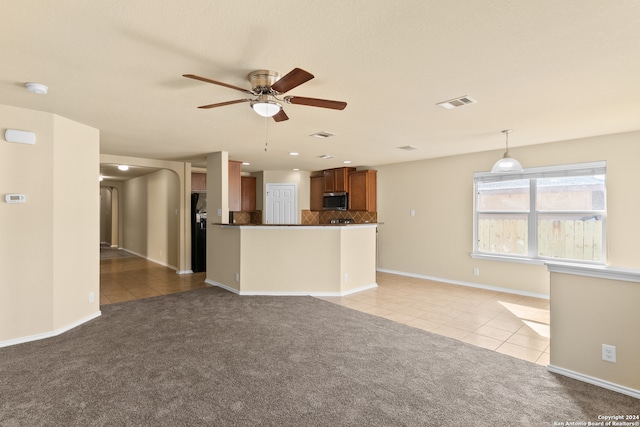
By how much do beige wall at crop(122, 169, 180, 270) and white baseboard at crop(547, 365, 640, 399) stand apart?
6672 mm

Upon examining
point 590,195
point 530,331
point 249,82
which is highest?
point 249,82

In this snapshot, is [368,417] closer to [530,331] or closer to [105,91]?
[530,331]

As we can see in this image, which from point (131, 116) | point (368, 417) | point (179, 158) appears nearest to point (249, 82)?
point (131, 116)

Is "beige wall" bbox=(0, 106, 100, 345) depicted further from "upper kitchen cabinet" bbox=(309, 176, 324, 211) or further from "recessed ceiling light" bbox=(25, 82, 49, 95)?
"upper kitchen cabinet" bbox=(309, 176, 324, 211)

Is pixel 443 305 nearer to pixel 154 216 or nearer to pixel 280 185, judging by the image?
pixel 280 185

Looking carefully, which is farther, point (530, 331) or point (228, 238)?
point (228, 238)

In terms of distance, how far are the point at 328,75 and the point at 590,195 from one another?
14.1 ft

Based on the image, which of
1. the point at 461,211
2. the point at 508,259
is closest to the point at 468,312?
the point at 508,259


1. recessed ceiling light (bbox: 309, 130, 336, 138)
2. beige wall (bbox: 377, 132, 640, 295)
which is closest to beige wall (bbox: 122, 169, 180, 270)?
recessed ceiling light (bbox: 309, 130, 336, 138)

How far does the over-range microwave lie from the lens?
7391 mm

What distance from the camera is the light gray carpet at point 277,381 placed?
202 cm

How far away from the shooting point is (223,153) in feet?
18.0

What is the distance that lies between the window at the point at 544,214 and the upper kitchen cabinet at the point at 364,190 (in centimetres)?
220

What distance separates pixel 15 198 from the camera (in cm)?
312
